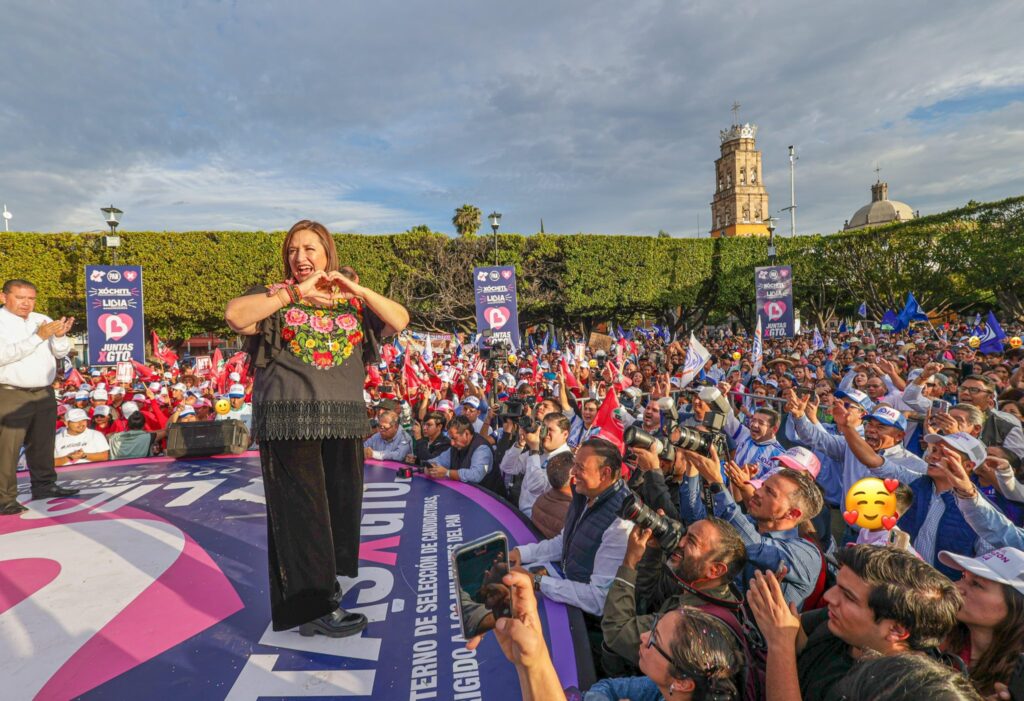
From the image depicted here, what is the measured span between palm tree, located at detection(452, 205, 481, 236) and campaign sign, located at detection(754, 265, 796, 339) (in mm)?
22069

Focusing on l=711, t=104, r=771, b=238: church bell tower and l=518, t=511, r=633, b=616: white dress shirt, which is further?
l=711, t=104, r=771, b=238: church bell tower

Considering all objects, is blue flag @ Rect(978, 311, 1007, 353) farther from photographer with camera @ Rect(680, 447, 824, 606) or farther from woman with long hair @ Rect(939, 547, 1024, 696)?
woman with long hair @ Rect(939, 547, 1024, 696)

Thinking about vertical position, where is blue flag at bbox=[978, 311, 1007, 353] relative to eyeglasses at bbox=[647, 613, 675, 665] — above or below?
above

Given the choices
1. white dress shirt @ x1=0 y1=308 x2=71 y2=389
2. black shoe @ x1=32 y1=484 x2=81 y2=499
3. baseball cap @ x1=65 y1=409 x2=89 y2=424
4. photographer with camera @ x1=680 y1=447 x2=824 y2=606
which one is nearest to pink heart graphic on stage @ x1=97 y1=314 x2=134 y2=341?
baseball cap @ x1=65 y1=409 x2=89 y2=424

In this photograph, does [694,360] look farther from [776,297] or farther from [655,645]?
[776,297]

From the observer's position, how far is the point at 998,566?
1971 mm

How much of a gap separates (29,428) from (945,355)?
15.0 metres

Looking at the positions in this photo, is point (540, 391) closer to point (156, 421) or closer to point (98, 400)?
point (156, 421)

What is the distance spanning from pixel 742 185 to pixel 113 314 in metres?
80.8

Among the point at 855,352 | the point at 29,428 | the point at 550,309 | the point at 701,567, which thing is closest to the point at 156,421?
the point at 29,428

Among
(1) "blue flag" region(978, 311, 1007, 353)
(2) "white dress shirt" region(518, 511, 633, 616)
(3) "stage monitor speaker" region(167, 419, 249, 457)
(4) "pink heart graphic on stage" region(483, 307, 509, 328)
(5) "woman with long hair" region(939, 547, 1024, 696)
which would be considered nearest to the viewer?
(5) "woman with long hair" region(939, 547, 1024, 696)

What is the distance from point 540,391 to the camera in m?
9.88

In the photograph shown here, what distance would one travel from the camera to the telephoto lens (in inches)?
84.7

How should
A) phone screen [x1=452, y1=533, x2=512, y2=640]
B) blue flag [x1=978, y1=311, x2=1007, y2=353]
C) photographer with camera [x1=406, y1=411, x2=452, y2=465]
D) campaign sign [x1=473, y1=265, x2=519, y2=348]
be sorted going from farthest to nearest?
campaign sign [x1=473, y1=265, x2=519, y2=348] → blue flag [x1=978, y1=311, x2=1007, y2=353] → photographer with camera [x1=406, y1=411, x2=452, y2=465] → phone screen [x1=452, y1=533, x2=512, y2=640]
